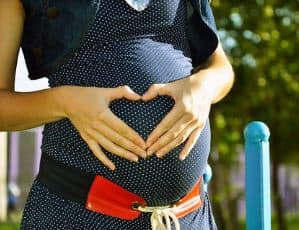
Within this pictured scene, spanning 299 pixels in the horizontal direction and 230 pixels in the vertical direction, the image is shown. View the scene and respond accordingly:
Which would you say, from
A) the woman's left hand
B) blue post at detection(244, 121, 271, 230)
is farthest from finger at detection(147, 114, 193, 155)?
blue post at detection(244, 121, 271, 230)

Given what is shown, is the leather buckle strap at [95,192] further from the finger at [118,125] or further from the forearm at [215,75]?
the forearm at [215,75]

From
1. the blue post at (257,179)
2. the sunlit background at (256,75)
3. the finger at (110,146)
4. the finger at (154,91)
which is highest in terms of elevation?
the finger at (154,91)

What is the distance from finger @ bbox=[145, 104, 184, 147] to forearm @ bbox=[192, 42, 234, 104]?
3.5 inches

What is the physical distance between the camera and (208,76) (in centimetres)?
167

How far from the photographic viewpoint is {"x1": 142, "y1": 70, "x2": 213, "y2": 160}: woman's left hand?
1575 mm

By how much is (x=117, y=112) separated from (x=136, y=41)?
0.17 meters

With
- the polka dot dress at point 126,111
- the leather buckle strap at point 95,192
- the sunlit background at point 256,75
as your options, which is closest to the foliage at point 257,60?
the sunlit background at point 256,75

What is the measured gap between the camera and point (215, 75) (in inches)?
67.1

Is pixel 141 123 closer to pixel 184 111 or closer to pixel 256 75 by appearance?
pixel 184 111

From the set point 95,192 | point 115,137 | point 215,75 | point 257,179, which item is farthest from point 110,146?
point 257,179

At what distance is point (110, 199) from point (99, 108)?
21 centimetres

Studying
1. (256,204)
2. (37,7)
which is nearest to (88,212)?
(37,7)

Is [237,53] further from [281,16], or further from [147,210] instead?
[147,210]

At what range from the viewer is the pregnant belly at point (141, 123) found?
163cm
